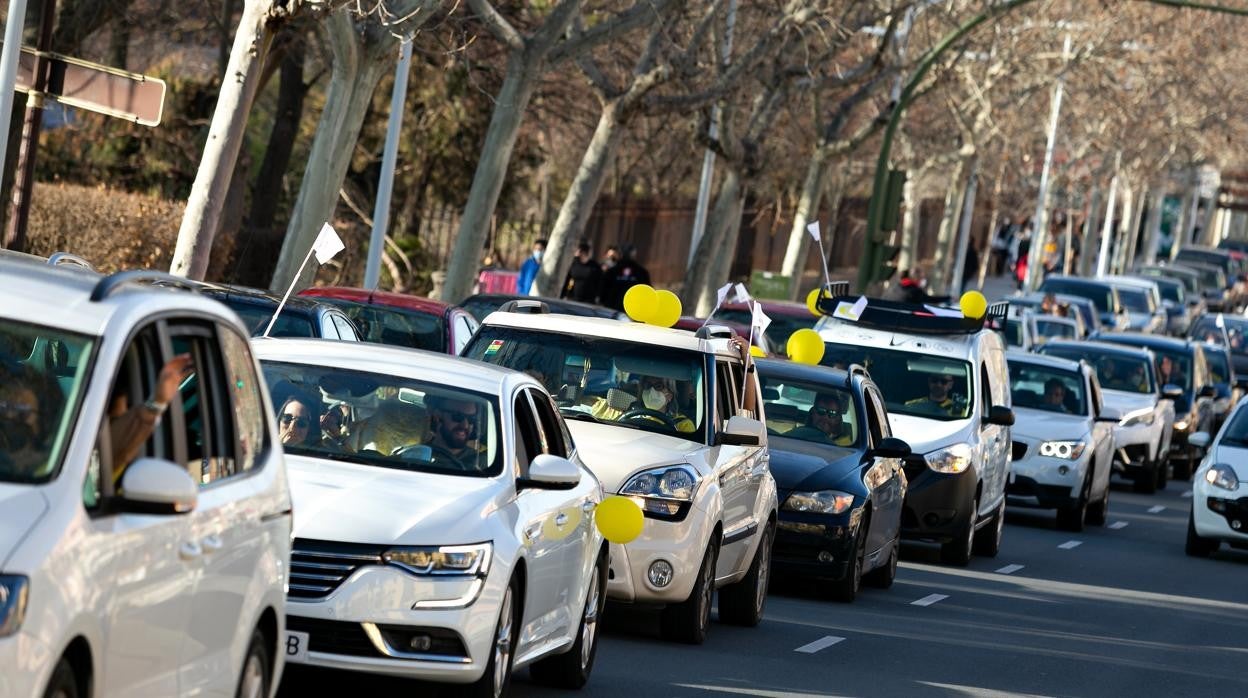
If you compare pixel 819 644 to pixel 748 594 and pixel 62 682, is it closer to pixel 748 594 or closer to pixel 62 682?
pixel 748 594

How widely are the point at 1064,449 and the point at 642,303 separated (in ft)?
31.7

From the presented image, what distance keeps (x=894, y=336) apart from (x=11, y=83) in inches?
288

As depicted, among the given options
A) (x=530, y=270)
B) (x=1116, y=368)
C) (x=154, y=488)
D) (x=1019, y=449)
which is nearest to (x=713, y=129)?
(x=530, y=270)

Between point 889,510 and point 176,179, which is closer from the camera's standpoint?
point 889,510

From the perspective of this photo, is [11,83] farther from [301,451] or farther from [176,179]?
[176,179]

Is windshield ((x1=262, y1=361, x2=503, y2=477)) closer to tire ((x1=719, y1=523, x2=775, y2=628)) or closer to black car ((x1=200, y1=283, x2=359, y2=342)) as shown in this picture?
tire ((x1=719, y1=523, x2=775, y2=628))

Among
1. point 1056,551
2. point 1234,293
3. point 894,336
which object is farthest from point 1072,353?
point 1234,293

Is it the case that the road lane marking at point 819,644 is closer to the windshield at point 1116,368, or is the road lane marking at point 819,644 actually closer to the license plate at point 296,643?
the license plate at point 296,643

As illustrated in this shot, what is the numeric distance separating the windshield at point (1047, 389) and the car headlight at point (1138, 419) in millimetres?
3709

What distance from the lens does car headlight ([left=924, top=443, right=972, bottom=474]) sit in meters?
18.9

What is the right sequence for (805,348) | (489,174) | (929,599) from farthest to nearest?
1. (489,174)
2. (805,348)
3. (929,599)

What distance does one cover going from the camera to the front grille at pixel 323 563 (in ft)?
27.9

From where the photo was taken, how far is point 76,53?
92.9 feet

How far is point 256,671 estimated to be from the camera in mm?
7066
